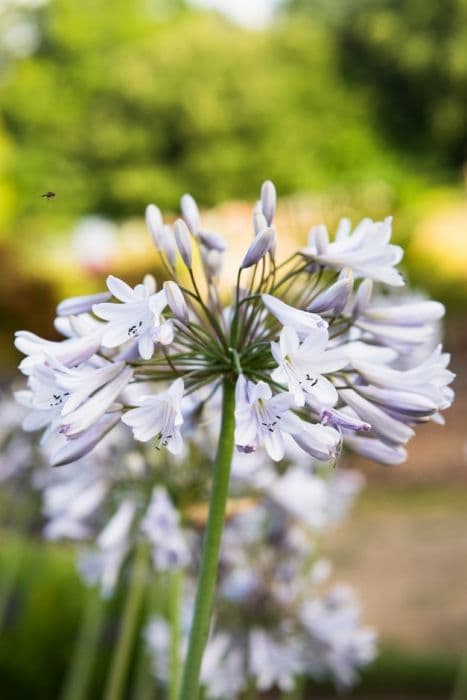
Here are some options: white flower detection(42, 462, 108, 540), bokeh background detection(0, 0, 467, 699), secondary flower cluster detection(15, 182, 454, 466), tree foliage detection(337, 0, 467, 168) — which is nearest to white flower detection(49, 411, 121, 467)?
secondary flower cluster detection(15, 182, 454, 466)

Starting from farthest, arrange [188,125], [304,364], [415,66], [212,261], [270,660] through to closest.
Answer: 1. [415,66]
2. [188,125]
3. [270,660]
4. [212,261]
5. [304,364]

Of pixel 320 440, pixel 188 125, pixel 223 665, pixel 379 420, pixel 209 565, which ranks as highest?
pixel 188 125

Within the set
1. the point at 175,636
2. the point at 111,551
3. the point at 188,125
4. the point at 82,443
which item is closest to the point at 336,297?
the point at 82,443

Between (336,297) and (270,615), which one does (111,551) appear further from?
(336,297)

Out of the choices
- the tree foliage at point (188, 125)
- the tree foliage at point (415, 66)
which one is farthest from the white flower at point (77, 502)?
the tree foliage at point (415, 66)

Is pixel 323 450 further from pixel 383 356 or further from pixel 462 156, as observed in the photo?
pixel 462 156

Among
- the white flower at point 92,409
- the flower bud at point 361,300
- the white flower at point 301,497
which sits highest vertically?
the white flower at point 301,497

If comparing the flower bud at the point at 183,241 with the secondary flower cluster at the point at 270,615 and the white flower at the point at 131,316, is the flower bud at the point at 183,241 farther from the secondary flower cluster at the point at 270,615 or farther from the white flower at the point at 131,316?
the secondary flower cluster at the point at 270,615
